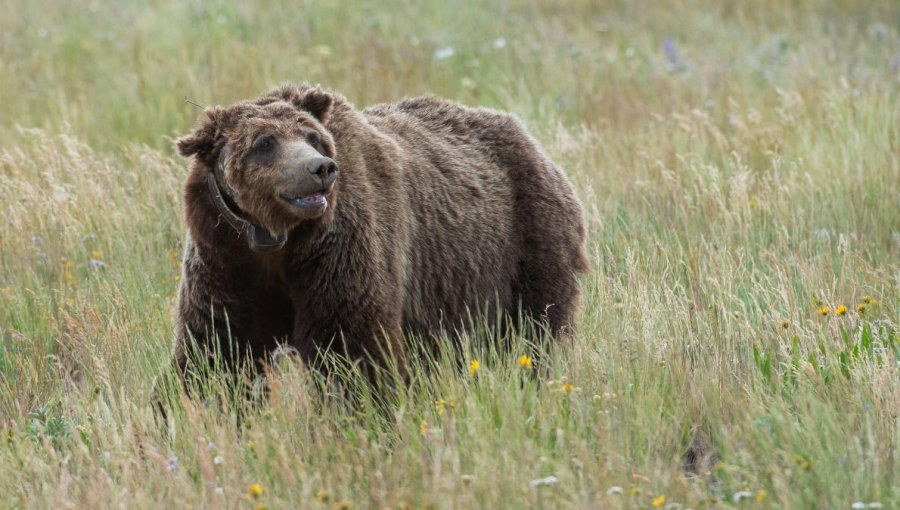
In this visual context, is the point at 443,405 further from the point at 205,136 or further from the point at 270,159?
the point at 205,136

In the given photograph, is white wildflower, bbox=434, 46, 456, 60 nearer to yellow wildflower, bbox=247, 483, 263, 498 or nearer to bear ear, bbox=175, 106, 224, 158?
bear ear, bbox=175, 106, 224, 158

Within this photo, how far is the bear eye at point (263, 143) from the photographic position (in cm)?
515

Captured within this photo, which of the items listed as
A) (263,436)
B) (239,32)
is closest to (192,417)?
(263,436)

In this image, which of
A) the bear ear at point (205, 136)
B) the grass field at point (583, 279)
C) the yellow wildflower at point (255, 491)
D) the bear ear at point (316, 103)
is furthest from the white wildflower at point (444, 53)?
the yellow wildflower at point (255, 491)

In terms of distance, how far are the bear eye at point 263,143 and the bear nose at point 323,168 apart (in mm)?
302

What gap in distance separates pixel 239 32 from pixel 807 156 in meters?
5.99

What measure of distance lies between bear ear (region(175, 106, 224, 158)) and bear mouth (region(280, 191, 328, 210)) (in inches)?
19.8

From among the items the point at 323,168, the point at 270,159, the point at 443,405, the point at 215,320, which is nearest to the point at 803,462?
the point at 443,405

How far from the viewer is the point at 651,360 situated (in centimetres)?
518

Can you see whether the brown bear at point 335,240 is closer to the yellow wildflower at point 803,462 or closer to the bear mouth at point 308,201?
the bear mouth at point 308,201

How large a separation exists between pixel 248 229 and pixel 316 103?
0.71 m

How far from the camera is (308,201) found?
5.00 meters

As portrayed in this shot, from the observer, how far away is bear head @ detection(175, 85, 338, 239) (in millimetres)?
4973

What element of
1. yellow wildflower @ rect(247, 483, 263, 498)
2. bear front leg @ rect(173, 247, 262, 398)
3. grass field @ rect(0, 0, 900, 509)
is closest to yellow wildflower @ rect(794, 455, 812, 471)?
grass field @ rect(0, 0, 900, 509)
